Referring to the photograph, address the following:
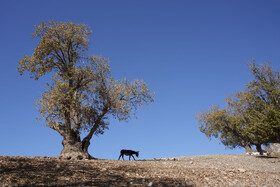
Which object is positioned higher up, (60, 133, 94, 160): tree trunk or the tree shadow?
(60, 133, 94, 160): tree trunk

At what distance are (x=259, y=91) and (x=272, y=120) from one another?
13.3 feet

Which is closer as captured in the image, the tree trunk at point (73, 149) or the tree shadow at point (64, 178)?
the tree shadow at point (64, 178)

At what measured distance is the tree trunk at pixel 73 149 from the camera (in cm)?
2383

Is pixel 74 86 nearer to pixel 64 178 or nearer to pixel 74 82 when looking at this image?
pixel 74 82

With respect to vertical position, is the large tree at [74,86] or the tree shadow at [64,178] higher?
the large tree at [74,86]

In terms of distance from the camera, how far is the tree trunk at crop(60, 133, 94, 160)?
2383cm

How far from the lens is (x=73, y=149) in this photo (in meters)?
24.5

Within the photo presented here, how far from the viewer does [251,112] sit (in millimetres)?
32625

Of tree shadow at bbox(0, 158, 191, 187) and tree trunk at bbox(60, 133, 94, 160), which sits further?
tree trunk at bbox(60, 133, 94, 160)

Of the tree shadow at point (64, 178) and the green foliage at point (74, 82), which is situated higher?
the green foliage at point (74, 82)

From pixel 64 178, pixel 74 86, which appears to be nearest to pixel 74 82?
pixel 74 86

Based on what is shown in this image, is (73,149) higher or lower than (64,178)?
higher

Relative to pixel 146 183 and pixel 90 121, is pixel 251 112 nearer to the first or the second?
pixel 90 121

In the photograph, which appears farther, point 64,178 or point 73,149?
point 73,149
